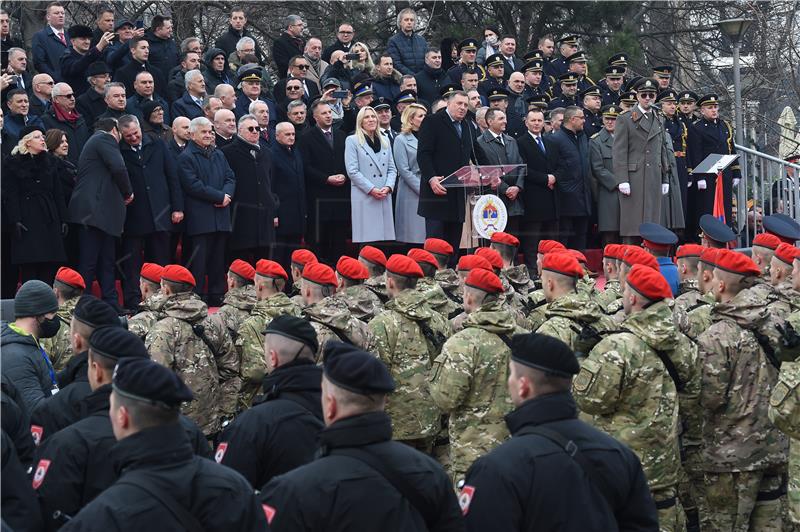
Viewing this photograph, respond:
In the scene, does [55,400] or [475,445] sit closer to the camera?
[55,400]

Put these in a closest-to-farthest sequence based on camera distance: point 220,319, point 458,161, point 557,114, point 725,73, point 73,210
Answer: point 220,319
point 73,210
point 458,161
point 557,114
point 725,73

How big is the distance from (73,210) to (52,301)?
172 inches

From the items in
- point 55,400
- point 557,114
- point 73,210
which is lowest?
point 55,400

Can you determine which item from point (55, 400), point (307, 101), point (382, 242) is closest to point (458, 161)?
point (382, 242)

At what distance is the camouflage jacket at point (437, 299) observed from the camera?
9.43 metres

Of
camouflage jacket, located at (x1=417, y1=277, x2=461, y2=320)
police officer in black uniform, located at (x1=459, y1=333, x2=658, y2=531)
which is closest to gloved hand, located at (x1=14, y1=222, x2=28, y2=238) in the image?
camouflage jacket, located at (x1=417, y1=277, x2=461, y2=320)

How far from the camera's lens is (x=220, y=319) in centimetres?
962

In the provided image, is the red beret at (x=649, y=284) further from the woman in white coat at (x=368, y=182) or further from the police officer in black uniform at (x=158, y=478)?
the woman in white coat at (x=368, y=182)

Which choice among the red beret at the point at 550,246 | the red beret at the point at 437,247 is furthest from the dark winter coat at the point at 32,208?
the red beret at the point at 550,246

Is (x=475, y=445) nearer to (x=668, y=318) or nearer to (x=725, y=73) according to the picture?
(x=668, y=318)

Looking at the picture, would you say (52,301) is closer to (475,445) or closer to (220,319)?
(220,319)

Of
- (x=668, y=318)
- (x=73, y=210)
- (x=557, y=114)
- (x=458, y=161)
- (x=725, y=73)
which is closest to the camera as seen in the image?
(x=668, y=318)

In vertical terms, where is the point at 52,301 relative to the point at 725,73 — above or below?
below

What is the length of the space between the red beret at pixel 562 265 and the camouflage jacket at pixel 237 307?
102 inches
